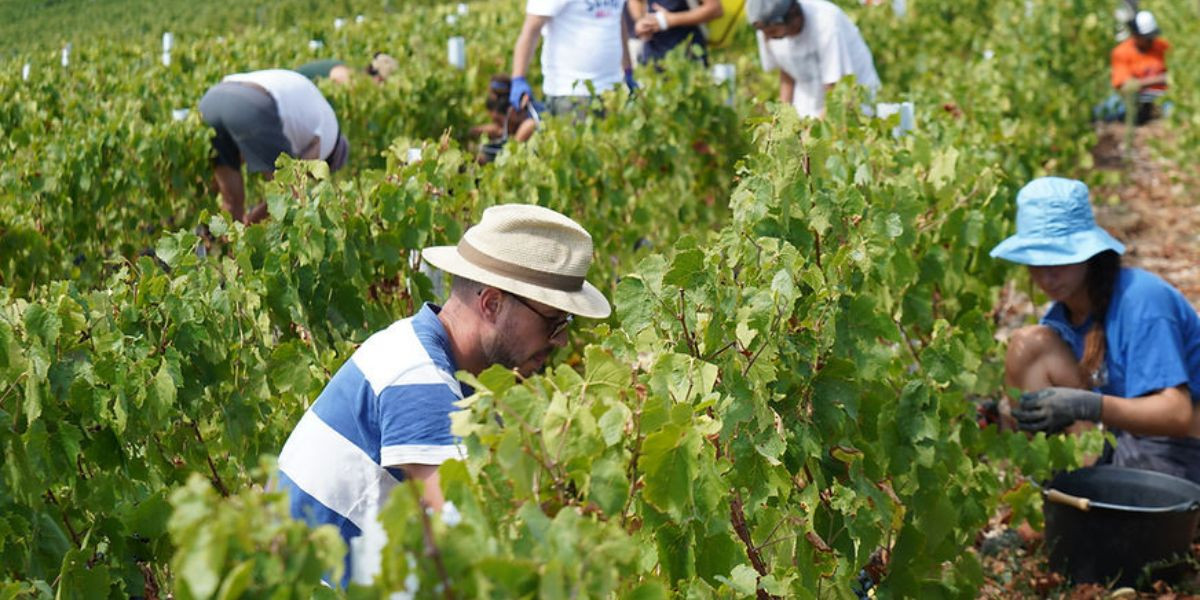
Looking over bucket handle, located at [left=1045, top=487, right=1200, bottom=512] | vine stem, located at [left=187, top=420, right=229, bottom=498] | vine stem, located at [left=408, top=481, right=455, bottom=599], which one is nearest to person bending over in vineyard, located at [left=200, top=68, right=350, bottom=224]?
vine stem, located at [left=187, top=420, right=229, bottom=498]

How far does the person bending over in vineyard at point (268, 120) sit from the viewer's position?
604cm

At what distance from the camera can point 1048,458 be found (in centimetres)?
396

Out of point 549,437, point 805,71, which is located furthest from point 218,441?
point 805,71

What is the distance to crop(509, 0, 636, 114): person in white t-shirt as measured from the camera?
6723 millimetres

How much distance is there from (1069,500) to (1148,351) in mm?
455

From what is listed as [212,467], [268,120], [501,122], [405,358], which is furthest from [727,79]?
[405,358]

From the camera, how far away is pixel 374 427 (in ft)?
8.19

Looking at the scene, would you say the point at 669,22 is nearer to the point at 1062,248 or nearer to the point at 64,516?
the point at 1062,248

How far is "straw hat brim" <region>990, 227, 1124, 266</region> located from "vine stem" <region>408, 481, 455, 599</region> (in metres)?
2.88

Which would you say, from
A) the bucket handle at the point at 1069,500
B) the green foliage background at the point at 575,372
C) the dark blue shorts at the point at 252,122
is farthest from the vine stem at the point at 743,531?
the dark blue shorts at the point at 252,122

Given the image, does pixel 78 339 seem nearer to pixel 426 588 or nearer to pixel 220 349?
pixel 220 349

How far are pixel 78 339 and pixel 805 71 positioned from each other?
4.25 metres

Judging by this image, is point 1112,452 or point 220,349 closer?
point 220,349

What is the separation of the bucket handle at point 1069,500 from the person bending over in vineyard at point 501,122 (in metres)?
3.95
